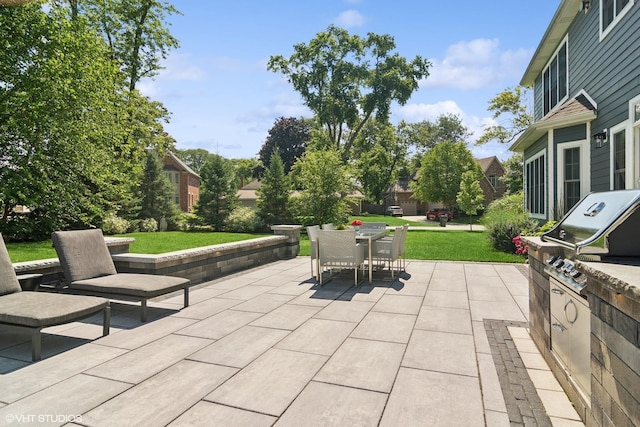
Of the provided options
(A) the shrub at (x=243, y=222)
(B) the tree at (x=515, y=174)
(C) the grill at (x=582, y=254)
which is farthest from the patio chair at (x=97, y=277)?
(B) the tree at (x=515, y=174)

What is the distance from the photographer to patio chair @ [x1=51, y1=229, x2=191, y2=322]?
Answer: 4.63 m

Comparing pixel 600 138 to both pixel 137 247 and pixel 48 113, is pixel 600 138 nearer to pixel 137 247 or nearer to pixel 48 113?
pixel 48 113

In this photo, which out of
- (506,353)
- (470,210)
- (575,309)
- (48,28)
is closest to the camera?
(575,309)

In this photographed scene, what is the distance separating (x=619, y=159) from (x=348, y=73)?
2581cm

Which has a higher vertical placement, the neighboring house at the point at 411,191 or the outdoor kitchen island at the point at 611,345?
the neighboring house at the point at 411,191

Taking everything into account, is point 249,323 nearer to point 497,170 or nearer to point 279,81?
point 279,81

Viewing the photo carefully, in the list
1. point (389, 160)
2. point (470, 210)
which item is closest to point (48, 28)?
point (470, 210)

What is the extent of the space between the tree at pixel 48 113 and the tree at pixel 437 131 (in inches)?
1783

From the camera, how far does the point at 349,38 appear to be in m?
30.0

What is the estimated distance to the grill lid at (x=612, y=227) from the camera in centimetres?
231

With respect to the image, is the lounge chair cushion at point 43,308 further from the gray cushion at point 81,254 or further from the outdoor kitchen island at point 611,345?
the outdoor kitchen island at point 611,345

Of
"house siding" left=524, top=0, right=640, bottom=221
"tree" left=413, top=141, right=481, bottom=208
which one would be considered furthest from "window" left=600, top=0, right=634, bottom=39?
"tree" left=413, top=141, right=481, bottom=208

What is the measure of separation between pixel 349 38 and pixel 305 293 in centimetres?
2844

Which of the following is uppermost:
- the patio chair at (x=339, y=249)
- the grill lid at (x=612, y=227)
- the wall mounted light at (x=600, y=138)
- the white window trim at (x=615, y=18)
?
the white window trim at (x=615, y=18)
